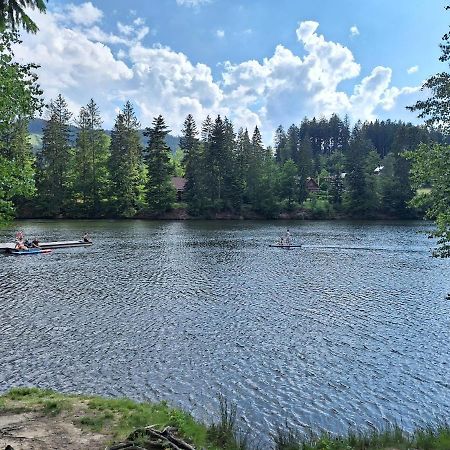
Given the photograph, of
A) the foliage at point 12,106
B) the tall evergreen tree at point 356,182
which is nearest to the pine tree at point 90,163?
the tall evergreen tree at point 356,182

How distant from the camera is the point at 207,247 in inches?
2066

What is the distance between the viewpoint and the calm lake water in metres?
14.8

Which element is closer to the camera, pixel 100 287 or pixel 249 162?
pixel 100 287

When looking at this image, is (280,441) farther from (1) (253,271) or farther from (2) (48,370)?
(1) (253,271)

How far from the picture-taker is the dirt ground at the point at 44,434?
370 inches

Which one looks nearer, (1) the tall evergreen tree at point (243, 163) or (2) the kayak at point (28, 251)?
(2) the kayak at point (28, 251)

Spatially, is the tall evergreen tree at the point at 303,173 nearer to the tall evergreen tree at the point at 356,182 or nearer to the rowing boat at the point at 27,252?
the tall evergreen tree at the point at 356,182

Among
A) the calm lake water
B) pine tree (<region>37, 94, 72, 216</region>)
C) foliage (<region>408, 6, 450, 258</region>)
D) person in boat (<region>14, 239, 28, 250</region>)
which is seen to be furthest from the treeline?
foliage (<region>408, 6, 450, 258</region>)

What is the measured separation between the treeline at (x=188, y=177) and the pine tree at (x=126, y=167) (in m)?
0.22

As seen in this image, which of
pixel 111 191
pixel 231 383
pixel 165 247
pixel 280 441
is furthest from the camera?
pixel 111 191

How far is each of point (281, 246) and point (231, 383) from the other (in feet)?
127

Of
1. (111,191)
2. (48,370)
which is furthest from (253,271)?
(111,191)

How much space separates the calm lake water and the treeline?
5362 cm

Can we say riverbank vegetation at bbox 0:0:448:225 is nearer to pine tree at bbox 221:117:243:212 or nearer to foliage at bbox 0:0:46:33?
pine tree at bbox 221:117:243:212
